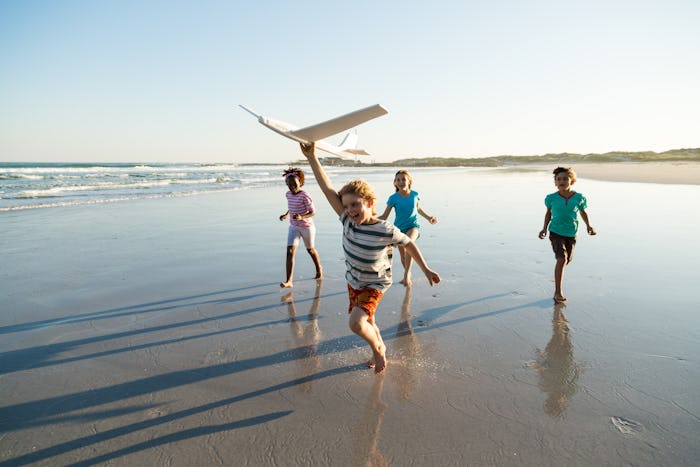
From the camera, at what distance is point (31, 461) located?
234 centimetres

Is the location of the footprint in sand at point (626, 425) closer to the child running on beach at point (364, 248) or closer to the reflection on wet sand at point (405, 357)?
the reflection on wet sand at point (405, 357)

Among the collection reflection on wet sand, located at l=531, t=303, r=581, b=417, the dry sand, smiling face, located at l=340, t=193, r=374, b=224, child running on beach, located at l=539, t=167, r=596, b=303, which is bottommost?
reflection on wet sand, located at l=531, t=303, r=581, b=417

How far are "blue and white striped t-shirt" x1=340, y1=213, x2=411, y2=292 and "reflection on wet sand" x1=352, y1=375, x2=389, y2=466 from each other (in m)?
0.87

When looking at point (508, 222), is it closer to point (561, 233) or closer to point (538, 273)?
point (538, 273)

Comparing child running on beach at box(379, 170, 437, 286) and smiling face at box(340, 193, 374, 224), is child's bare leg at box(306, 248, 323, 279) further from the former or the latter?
smiling face at box(340, 193, 374, 224)

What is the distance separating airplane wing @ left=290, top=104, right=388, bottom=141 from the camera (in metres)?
2.92

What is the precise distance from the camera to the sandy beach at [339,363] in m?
2.46

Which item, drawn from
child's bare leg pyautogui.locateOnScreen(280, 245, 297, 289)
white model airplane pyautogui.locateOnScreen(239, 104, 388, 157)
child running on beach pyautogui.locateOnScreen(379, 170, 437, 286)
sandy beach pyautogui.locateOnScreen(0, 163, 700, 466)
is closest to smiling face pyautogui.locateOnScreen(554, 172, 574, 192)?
sandy beach pyautogui.locateOnScreen(0, 163, 700, 466)

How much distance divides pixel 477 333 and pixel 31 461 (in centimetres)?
378

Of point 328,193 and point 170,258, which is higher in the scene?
point 328,193

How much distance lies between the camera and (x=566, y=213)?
17.0 feet

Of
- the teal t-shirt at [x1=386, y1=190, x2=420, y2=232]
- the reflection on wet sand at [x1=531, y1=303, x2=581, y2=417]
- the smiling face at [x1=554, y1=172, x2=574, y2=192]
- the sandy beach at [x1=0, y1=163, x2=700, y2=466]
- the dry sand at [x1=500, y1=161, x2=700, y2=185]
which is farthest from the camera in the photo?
the dry sand at [x1=500, y1=161, x2=700, y2=185]

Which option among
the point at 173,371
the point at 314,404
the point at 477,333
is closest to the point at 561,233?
the point at 477,333

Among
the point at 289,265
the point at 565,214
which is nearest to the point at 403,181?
the point at 289,265
